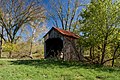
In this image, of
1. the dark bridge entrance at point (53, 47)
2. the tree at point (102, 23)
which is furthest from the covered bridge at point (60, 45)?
the tree at point (102, 23)

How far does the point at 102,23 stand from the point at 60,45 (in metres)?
9.54

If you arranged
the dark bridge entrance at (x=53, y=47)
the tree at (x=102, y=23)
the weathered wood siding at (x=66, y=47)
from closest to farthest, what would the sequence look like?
the tree at (x=102, y=23)
the weathered wood siding at (x=66, y=47)
the dark bridge entrance at (x=53, y=47)

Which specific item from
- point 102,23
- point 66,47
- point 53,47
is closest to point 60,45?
point 53,47

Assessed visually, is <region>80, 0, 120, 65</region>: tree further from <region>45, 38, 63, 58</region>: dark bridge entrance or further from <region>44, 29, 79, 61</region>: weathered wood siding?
<region>45, 38, 63, 58</region>: dark bridge entrance

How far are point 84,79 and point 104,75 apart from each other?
7.00 ft

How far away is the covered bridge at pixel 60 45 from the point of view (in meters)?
27.7

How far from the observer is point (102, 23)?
73.4ft

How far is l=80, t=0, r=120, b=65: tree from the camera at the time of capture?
2211cm

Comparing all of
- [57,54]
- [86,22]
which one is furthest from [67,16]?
[86,22]

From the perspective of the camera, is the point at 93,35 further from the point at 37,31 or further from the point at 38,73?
the point at 37,31

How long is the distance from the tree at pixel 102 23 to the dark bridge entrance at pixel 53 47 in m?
6.81

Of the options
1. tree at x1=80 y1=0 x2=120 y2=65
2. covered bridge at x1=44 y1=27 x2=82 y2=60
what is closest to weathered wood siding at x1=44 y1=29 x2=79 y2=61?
covered bridge at x1=44 y1=27 x2=82 y2=60

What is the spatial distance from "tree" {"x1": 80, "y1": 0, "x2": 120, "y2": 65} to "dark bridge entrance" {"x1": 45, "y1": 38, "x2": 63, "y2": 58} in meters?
6.81

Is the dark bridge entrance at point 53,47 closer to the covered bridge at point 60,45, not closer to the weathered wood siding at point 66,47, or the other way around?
the covered bridge at point 60,45
